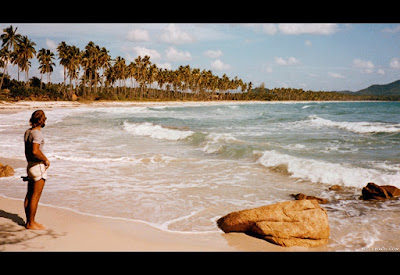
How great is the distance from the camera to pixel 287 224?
4.57 m

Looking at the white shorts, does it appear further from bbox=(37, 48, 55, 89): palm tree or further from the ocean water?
bbox=(37, 48, 55, 89): palm tree

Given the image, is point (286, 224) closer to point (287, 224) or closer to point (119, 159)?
point (287, 224)

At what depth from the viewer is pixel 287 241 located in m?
4.48

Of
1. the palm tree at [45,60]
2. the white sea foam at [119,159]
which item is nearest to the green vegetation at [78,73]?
the palm tree at [45,60]

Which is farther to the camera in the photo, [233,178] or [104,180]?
[233,178]

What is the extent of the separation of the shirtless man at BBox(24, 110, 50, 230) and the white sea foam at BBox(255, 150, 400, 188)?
708 centimetres

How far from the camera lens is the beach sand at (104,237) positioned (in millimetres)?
4113

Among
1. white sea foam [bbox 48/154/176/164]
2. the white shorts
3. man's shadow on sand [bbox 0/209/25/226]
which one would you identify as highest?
the white shorts

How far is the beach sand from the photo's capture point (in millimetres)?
4113

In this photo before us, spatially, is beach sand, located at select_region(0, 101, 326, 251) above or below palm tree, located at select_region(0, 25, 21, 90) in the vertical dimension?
below

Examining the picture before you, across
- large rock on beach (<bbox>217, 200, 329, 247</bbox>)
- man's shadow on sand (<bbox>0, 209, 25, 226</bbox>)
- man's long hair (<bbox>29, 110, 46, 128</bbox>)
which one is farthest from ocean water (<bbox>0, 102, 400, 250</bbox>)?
man's long hair (<bbox>29, 110, 46, 128</bbox>)
